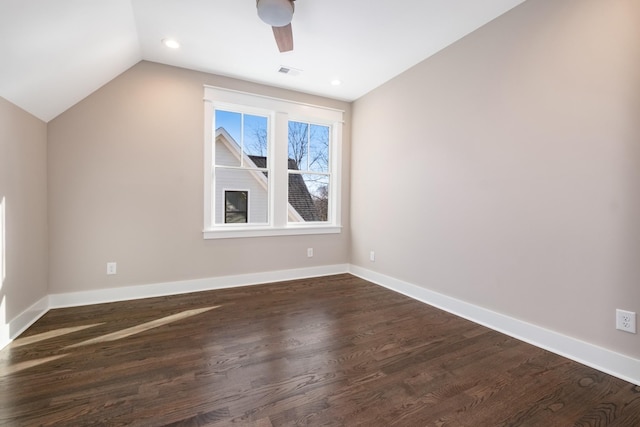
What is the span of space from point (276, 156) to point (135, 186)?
1.66m

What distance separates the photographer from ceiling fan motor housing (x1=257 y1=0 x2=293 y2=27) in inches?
77.6

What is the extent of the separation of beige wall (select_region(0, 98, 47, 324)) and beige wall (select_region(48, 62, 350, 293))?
0.17 m

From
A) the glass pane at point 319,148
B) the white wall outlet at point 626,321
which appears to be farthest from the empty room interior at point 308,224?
the glass pane at point 319,148

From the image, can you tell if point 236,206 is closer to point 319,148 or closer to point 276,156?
point 276,156

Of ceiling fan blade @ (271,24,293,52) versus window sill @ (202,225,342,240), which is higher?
ceiling fan blade @ (271,24,293,52)

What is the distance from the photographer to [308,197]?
427 cm

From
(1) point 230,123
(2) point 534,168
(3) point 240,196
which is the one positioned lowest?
(3) point 240,196

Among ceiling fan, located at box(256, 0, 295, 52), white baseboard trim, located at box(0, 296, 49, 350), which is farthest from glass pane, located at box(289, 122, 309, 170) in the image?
white baseboard trim, located at box(0, 296, 49, 350)

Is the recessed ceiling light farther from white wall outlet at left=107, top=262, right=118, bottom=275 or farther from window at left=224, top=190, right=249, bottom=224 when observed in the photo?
white wall outlet at left=107, top=262, right=118, bottom=275

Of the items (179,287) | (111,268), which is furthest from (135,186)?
(179,287)

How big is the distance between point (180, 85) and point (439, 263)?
3.45 metres

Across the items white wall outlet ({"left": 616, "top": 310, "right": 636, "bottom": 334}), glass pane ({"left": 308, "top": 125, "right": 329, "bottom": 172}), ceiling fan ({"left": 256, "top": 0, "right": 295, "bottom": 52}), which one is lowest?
white wall outlet ({"left": 616, "top": 310, "right": 636, "bottom": 334})

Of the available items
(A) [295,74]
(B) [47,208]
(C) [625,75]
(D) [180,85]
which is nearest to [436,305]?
(C) [625,75]

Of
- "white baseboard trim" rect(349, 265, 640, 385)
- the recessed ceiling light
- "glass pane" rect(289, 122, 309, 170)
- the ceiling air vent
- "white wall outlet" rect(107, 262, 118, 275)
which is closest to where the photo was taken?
"white baseboard trim" rect(349, 265, 640, 385)
